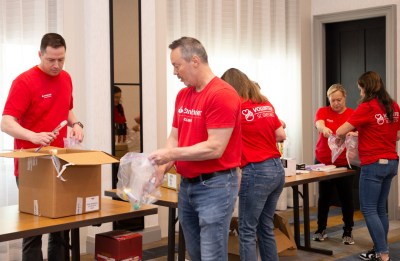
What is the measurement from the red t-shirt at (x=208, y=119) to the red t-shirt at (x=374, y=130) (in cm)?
188

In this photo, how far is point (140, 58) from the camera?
540 centimetres

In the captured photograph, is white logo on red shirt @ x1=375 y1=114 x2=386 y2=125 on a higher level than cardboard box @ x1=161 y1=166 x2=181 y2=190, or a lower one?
higher

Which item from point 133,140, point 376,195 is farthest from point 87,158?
point 376,195

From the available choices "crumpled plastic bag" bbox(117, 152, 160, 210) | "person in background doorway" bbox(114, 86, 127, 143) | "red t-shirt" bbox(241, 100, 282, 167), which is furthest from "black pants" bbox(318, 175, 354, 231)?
"crumpled plastic bag" bbox(117, 152, 160, 210)

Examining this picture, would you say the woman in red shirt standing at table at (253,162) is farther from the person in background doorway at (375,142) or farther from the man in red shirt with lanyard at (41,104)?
the person in background doorway at (375,142)

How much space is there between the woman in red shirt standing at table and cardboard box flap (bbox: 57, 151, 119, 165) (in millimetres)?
931

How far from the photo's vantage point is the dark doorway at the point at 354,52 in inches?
276

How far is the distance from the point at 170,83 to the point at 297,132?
2.03m

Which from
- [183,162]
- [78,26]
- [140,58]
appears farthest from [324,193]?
[183,162]

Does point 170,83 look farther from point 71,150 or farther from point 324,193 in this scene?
point 71,150

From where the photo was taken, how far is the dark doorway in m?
7.01

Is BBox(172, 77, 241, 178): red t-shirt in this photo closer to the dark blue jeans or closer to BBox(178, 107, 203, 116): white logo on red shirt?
BBox(178, 107, 203, 116): white logo on red shirt

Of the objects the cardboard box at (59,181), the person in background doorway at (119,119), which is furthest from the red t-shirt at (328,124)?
the cardboard box at (59,181)

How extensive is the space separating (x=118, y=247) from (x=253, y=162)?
3.03ft
